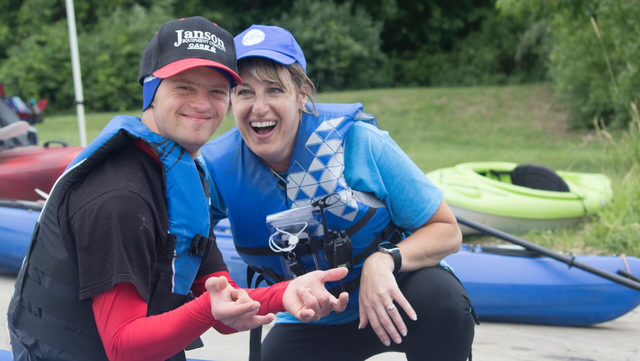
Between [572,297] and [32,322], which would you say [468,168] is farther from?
[32,322]

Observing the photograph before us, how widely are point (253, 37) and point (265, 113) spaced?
9.3 inches

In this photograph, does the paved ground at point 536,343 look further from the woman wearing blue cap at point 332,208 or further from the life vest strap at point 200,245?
the life vest strap at point 200,245

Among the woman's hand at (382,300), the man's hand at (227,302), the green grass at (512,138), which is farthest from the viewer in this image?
the green grass at (512,138)

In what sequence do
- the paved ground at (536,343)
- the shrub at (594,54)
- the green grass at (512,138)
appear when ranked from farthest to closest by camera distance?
1. the shrub at (594,54)
2. the green grass at (512,138)
3. the paved ground at (536,343)

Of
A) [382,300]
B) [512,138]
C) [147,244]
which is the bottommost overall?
[512,138]

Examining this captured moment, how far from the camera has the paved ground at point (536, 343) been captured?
2.85 meters

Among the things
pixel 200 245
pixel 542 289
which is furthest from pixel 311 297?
pixel 542 289

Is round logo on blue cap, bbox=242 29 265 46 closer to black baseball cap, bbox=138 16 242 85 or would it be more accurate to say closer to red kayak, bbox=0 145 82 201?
black baseball cap, bbox=138 16 242 85

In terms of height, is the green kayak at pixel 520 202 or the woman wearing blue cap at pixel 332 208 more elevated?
the woman wearing blue cap at pixel 332 208

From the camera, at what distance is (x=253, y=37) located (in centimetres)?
191

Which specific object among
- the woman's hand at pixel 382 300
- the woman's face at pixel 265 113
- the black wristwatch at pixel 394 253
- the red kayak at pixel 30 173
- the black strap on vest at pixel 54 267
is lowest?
the red kayak at pixel 30 173

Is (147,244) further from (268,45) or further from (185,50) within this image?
(268,45)

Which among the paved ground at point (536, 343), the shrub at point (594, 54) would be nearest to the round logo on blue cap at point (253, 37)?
the paved ground at point (536, 343)

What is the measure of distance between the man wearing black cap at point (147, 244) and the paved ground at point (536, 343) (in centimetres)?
127
